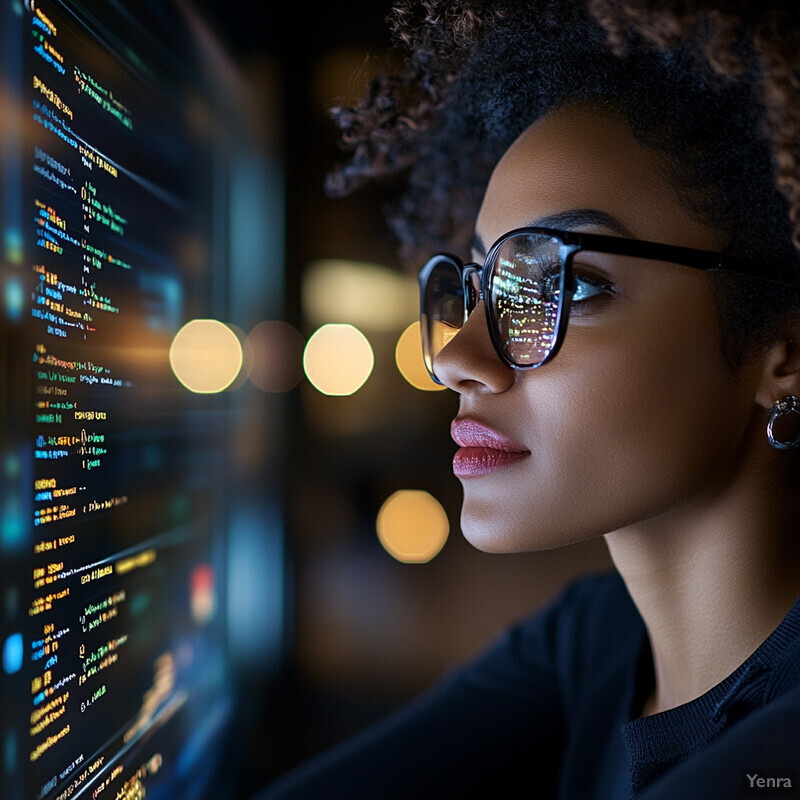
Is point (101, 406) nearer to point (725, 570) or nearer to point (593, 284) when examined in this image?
point (593, 284)

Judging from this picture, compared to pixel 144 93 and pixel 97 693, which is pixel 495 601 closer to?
pixel 97 693

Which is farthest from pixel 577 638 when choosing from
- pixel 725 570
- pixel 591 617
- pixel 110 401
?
pixel 110 401

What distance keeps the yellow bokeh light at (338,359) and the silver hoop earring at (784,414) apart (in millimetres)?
944

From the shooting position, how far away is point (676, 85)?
81cm

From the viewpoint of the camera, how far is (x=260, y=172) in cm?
133

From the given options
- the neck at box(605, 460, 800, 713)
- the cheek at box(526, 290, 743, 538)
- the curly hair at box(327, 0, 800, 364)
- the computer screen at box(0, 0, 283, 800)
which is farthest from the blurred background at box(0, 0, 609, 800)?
the neck at box(605, 460, 800, 713)

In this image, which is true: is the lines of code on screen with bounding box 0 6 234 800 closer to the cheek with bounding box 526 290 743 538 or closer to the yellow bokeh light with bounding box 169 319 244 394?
the yellow bokeh light with bounding box 169 319 244 394

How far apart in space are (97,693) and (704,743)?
0.58 metres

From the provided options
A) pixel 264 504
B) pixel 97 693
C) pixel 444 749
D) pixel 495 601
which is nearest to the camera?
pixel 97 693

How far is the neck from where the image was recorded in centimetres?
81

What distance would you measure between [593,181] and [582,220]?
0.05 m

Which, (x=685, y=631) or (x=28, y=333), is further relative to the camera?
(x=685, y=631)

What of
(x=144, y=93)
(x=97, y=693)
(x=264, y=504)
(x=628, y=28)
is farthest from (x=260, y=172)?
(x=97, y=693)

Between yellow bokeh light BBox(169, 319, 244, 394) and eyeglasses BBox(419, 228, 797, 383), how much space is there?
0.41m
